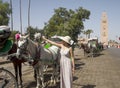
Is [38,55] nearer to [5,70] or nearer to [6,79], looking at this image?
[6,79]

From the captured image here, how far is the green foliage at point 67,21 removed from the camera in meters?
41.6

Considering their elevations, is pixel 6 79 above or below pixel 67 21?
below

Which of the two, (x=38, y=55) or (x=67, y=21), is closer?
(x=38, y=55)

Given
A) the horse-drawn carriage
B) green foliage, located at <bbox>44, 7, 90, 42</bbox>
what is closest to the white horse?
the horse-drawn carriage

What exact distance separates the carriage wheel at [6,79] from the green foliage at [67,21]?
33.1 metres

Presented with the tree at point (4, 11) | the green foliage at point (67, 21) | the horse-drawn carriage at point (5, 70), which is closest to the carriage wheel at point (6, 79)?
the horse-drawn carriage at point (5, 70)

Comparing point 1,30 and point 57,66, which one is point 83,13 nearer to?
point 57,66

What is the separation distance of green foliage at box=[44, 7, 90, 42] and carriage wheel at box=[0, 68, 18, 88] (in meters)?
33.1

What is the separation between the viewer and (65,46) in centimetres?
908

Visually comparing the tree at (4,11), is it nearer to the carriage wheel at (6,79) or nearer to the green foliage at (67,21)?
the green foliage at (67,21)

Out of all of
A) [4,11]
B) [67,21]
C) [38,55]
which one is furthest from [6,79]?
[4,11]

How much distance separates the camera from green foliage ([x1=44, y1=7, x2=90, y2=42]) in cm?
4162

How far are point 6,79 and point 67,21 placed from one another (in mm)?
36671

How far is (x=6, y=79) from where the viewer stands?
7.29 m
